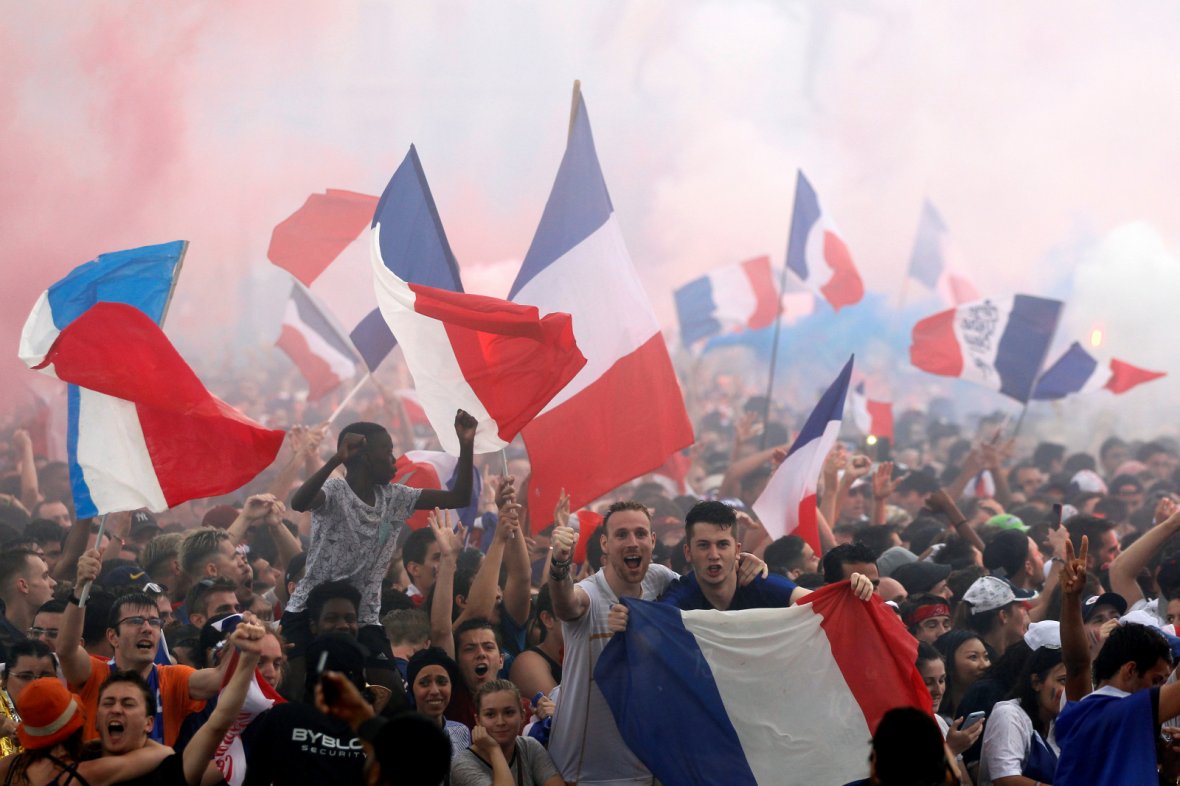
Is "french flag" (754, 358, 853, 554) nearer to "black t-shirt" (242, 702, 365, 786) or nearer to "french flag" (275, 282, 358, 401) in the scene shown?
"black t-shirt" (242, 702, 365, 786)

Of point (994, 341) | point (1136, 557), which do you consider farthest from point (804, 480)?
point (994, 341)

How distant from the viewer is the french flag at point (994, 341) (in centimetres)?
1302

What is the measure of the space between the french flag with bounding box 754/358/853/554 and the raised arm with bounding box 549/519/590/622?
9.88 ft

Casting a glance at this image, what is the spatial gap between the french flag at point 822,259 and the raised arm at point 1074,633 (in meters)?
9.66

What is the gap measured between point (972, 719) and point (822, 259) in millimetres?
10199

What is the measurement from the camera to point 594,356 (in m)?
7.33

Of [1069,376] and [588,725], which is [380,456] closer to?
[588,725]

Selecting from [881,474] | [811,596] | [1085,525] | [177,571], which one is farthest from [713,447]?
[811,596]

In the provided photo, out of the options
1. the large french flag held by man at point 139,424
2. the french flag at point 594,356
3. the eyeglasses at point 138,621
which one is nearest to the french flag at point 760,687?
the eyeglasses at point 138,621

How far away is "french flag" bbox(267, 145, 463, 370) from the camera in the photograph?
7348 millimetres

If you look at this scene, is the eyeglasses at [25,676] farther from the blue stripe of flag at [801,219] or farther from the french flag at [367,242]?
the blue stripe of flag at [801,219]

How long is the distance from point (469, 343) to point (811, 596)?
2118mm

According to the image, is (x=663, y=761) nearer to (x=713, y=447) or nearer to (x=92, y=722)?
(x=92, y=722)

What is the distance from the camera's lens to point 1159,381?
36.9m
